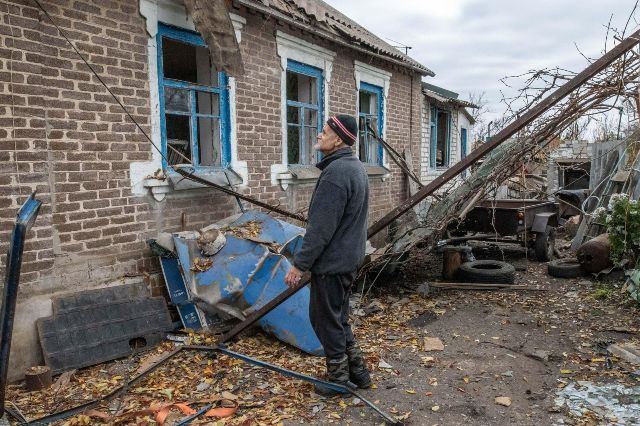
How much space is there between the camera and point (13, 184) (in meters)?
4.07

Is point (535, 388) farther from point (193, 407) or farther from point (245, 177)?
point (245, 177)

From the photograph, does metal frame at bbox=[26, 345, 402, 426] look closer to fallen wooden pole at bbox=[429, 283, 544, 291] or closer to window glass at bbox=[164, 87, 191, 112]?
window glass at bbox=[164, 87, 191, 112]

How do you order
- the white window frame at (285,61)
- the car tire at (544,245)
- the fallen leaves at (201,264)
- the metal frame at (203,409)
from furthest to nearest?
the car tire at (544,245) < the white window frame at (285,61) < the fallen leaves at (201,264) < the metal frame at (203,409)

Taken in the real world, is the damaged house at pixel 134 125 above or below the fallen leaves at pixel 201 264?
above

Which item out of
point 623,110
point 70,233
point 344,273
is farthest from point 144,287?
point 623,110

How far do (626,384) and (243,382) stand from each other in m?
3.17

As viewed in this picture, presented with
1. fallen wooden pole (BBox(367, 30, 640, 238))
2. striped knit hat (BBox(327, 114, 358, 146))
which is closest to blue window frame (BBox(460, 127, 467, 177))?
fallen wooden pole (BBox(367, 30, 640, 238))

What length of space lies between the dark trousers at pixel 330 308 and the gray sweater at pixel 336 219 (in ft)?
0.31

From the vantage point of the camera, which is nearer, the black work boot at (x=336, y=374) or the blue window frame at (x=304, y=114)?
the black work boot at (x=336, y=374)

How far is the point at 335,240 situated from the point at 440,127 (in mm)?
12263

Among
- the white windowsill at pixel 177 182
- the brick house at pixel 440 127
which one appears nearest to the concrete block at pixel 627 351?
the white windowsill at pixel 177 182

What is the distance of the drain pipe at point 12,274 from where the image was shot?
242cm

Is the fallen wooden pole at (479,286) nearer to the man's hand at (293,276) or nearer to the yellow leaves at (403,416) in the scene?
the yellow leaves at (403,416)

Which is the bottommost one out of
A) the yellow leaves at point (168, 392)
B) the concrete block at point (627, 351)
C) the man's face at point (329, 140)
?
the yellow leaves at point (168, 392)
